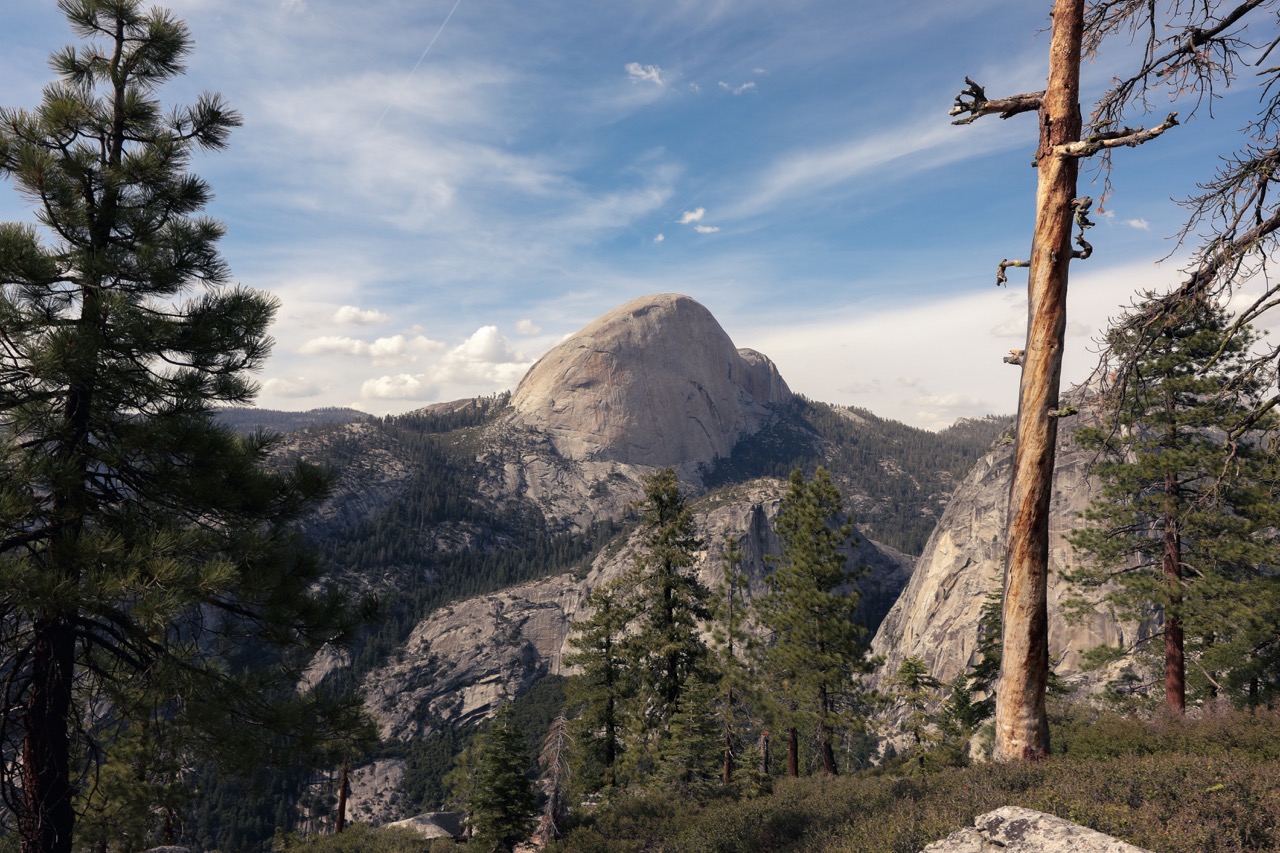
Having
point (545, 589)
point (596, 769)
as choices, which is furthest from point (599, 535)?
point (596, 769)

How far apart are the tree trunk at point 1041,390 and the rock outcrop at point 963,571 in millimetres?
108534

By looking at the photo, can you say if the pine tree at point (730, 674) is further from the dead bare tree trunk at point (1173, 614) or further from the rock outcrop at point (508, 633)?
the rock outcrop at point (508, 633)

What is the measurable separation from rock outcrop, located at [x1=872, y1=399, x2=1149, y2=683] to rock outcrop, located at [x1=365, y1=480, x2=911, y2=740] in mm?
12815

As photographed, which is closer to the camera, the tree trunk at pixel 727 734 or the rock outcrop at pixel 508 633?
the tree trunk at pixel 727 734

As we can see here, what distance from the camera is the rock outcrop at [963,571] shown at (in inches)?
4274

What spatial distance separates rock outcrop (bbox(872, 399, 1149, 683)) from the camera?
356ft

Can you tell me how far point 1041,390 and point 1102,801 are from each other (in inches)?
146

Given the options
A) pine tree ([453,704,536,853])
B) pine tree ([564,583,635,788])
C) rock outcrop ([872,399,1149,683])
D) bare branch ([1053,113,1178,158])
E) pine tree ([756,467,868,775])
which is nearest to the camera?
bare branch ([1053,113,1178,158])


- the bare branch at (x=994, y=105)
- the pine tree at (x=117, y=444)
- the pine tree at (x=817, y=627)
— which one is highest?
the bare branch at (x=994, y=105)

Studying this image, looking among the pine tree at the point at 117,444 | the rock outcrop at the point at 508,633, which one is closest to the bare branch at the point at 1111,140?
the pine tree at the point at 117,444

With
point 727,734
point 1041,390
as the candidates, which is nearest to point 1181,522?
point 1041,390

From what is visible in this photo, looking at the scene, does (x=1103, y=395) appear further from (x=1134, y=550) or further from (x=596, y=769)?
(x=596, y=769)

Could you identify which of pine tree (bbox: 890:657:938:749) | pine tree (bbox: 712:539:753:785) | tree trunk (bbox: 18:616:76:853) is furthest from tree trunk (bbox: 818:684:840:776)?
tree trunk (bbox: 18:616:76:853)

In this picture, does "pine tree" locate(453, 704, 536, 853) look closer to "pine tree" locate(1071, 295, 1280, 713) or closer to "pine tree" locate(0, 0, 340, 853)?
"pine tree" locate(0, 0, 340, 853)
